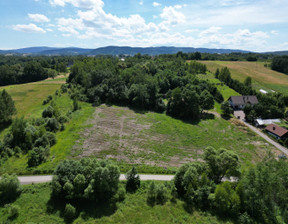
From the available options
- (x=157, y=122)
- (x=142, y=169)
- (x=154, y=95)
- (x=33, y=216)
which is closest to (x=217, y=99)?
(x=154, y=95)

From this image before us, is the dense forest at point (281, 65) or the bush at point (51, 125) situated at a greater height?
the dense forest at point (281, 65)

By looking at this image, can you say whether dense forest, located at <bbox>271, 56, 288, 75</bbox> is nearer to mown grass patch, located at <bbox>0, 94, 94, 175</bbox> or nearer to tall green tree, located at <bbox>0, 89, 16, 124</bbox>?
mown grass patch, located at <bbox>0, 94, 94, 175</bbox>

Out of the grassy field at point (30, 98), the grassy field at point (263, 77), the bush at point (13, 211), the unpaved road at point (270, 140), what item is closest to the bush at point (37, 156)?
the bush at point (13, 211)

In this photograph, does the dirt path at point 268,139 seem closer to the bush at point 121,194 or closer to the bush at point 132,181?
the bush at point 132,181

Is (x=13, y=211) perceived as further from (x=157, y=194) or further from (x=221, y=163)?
(x=221, y=163)

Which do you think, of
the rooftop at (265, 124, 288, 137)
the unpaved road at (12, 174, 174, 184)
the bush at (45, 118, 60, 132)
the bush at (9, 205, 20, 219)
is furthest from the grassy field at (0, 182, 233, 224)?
the rooftop at (265, 124, 288, 137)

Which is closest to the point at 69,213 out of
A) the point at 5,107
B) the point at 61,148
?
the point at 61,148

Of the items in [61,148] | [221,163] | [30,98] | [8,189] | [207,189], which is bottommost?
[61,148]
